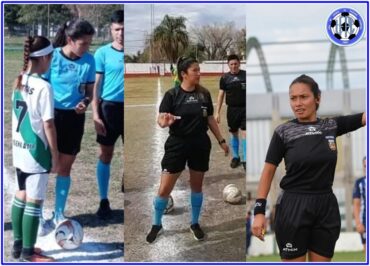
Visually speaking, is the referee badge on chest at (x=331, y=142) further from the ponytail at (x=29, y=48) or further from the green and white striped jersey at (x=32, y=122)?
the ponytail at (x=29, y=48)

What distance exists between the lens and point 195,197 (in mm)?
4445

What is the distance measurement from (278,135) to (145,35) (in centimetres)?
113

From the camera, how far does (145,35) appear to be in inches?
171

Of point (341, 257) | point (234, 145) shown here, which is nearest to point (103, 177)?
point (234, 145)

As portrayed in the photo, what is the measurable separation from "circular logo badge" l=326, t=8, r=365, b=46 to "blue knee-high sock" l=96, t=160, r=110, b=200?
179 cm

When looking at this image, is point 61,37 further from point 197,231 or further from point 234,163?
point 197,231

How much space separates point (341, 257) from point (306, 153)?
3.11ft

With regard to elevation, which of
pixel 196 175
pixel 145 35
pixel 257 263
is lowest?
pixel 257 263

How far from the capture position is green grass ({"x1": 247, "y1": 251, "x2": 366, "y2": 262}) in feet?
14.6

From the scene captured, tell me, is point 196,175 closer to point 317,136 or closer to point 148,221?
point 148,221

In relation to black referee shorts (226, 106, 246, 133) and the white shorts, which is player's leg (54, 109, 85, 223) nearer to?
the white shorts

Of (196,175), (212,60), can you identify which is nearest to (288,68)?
(212,60)

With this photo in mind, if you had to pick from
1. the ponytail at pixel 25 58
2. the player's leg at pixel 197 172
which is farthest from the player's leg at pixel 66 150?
the player's leg at pixel 197 172

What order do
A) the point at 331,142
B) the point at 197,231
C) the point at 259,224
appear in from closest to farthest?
1. the point at 259,224
2. the point at 331,142
3. the point at 197,231
